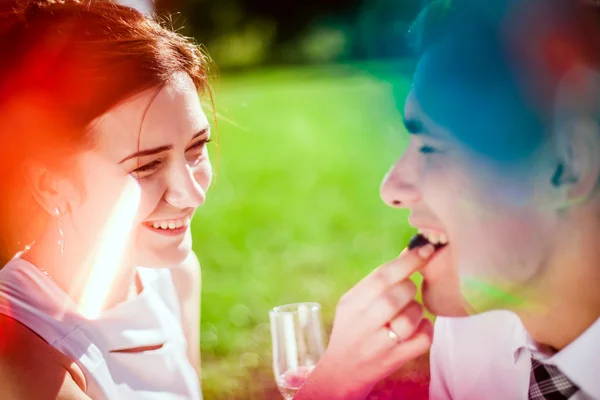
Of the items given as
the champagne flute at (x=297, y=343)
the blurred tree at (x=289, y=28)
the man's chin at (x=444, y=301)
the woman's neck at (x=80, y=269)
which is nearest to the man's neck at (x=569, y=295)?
the man's chin at (x=444, y=301)

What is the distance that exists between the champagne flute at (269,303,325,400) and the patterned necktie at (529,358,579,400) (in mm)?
390

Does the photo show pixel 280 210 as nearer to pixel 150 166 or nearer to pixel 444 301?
pixel 150 166

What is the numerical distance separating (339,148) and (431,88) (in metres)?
0.36

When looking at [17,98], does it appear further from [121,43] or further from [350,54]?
[350,54]

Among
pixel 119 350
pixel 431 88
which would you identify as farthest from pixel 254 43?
pixel 119 350

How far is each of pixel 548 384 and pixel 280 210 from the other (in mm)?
701

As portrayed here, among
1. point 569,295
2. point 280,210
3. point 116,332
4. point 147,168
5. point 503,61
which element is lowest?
point 116,332

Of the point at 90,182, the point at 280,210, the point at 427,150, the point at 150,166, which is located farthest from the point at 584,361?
the point at 90,182

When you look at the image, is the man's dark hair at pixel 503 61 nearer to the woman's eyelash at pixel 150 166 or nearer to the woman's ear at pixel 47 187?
the woman's eyelash at pixel 150 166

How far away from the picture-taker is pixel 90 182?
1.54 meters

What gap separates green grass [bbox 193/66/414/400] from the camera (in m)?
1.67

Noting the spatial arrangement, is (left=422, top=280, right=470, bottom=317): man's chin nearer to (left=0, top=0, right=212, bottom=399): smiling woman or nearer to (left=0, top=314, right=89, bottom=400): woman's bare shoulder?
(left=0, top=0, right=212, bottom=399): smiling woman

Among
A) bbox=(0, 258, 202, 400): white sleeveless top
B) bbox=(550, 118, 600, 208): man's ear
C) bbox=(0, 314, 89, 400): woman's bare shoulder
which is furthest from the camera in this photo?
bbox=(0, 258, 202, 400): white sleeveless top

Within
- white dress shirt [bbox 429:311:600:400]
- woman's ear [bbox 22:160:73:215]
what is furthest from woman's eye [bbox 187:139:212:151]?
white dress shirt [bbox 429:311:600:400]
